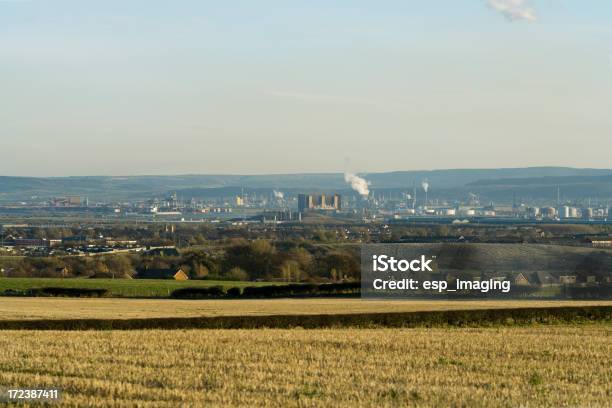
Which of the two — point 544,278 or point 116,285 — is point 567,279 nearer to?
point 544,278

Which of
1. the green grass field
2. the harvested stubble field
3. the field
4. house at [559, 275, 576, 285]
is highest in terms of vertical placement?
the harvested stubble field

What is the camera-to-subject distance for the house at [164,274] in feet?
357

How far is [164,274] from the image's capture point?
361ft

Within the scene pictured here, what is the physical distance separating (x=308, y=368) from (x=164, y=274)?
85.3 m

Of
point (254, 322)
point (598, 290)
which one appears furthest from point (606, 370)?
point (598, 290)

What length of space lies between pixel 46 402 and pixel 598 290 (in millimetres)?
61642

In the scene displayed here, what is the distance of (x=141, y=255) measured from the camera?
136875 millimetres

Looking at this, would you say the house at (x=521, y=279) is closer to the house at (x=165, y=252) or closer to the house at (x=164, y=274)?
the house at (x=164, y=274)

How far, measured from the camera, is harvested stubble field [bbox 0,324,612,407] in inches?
845

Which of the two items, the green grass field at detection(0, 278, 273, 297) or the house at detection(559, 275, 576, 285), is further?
the green grass field at detection(0, 278, 273, 297)

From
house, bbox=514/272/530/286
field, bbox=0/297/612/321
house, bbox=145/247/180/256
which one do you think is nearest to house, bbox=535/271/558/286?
house, bbox=514/272/530/286

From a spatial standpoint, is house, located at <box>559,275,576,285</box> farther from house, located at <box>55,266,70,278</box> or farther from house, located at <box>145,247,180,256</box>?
house, located at <box>145,247,180,256</box>

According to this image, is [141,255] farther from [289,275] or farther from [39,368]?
[39,368]

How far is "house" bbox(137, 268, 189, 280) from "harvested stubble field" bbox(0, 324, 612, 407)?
236ft
